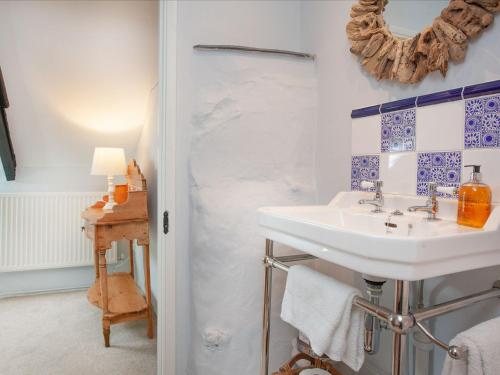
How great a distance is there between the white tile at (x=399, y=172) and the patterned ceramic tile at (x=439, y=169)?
22 mm

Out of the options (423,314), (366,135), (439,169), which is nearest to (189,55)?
(366,135)

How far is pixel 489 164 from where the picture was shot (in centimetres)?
90

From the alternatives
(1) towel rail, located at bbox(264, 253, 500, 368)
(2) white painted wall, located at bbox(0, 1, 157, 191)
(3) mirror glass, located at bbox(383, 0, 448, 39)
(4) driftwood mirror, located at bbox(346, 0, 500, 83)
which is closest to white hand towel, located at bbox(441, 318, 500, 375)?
(1) towel rail, located at bbox(264, 253, 500, 368)

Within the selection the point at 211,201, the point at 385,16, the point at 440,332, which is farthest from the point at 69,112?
the point at 440,332

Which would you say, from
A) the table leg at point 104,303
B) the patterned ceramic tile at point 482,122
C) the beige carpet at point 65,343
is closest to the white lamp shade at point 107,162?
the table leg at point 104,303

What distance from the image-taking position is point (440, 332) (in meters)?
1.04

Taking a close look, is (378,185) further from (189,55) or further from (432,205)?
(189,55)

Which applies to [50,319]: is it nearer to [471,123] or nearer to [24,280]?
[24,280]

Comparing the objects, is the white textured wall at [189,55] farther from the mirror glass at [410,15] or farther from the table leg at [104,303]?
the table leg at [104,303]

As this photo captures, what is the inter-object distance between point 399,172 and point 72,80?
2.23 meters

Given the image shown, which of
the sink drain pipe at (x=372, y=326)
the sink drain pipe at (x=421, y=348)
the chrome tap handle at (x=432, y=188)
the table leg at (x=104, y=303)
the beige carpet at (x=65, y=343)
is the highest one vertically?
the chrome tap handle at (x=432, y=188)

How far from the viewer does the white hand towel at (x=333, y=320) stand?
0.83 m

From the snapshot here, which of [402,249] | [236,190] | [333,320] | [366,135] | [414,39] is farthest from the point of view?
[236,190]

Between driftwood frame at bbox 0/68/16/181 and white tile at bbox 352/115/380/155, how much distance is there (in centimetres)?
210
